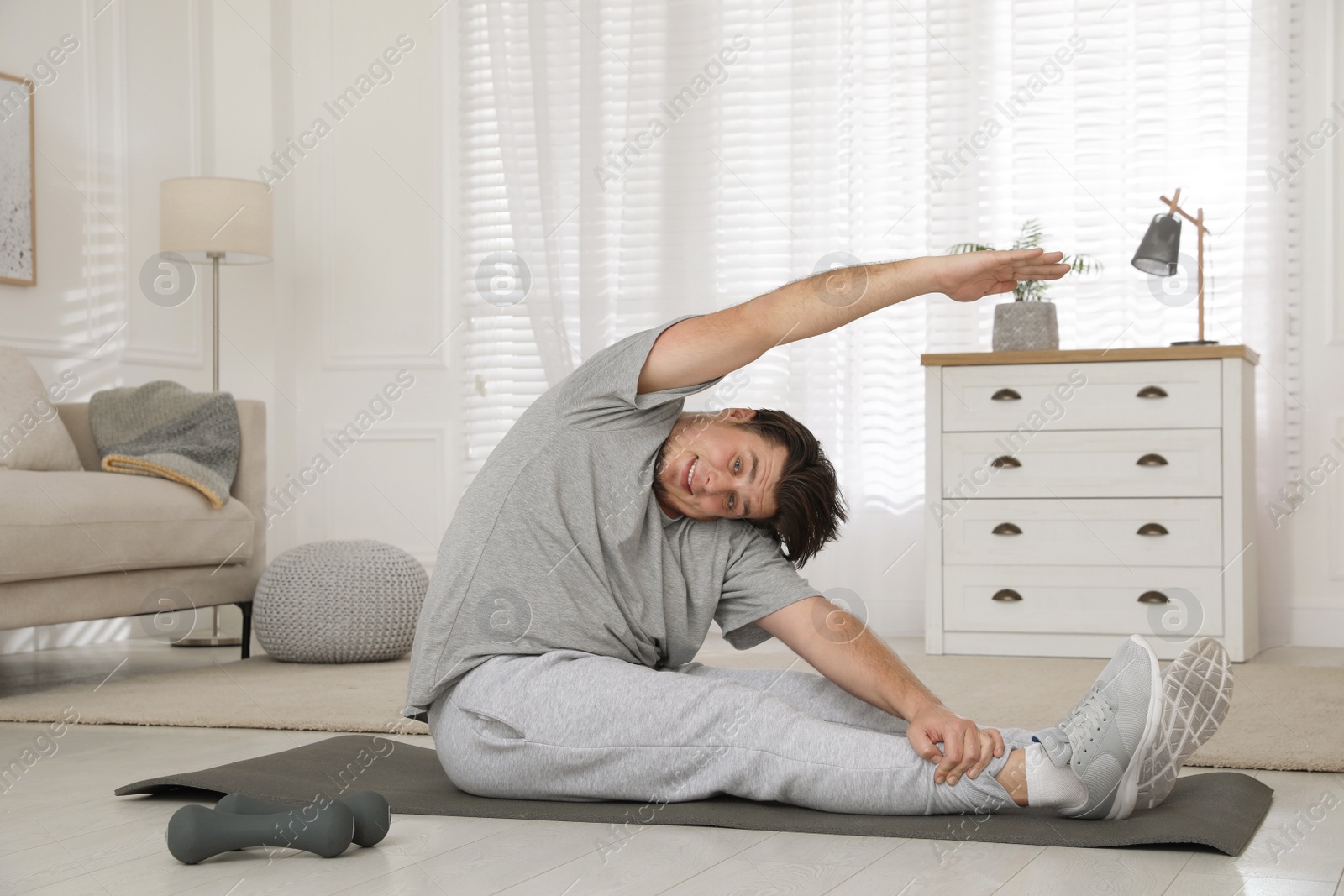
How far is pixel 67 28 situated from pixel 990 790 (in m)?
3.92

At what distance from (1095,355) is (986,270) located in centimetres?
223

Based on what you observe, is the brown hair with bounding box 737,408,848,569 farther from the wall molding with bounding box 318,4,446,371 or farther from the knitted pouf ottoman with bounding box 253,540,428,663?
the wall molding with bounding box 318,4,446,371

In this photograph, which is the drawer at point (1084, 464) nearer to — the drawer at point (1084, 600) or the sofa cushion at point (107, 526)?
the drawer at point (1084, 600)

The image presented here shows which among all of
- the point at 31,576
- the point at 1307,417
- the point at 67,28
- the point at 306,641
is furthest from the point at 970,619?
the point at 67,28

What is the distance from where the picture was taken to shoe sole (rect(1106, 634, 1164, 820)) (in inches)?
56.9

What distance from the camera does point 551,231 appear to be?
4578 millimetres

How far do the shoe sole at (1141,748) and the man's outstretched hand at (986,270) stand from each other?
43cm

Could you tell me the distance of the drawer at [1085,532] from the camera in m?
3.44

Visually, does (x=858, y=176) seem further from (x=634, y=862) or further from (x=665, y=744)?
(x=634, y=862)

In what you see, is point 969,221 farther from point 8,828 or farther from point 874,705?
point 8,828

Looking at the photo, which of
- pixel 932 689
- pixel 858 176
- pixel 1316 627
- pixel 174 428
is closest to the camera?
pixel 932 689

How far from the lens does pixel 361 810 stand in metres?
1.50

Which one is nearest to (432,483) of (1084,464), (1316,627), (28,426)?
(28,426)

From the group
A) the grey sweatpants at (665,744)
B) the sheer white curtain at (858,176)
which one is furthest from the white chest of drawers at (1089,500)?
the grey sweatpants at (665,744)
